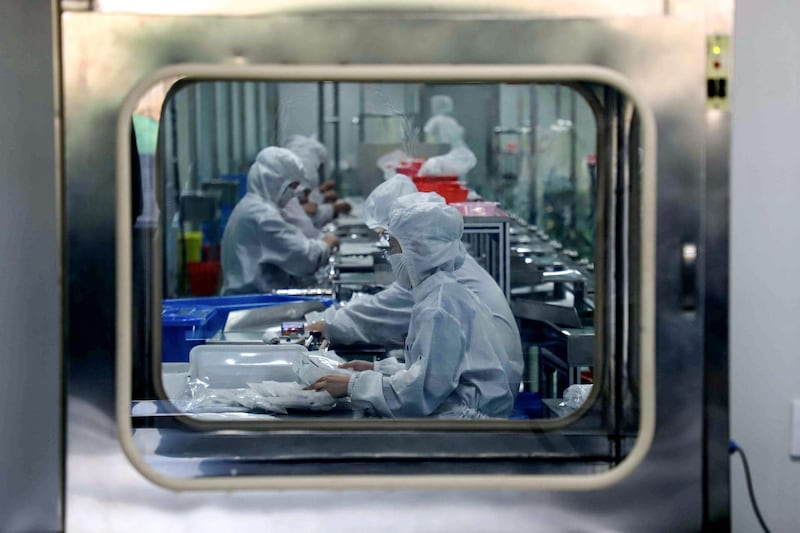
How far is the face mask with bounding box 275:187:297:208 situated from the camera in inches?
119

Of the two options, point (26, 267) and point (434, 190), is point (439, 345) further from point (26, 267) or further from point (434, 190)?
point (26, 267)

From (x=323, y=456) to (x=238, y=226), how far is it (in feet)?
5.84

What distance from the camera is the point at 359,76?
1.14 metres

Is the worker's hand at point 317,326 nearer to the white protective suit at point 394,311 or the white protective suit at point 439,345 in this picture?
the white protective suit at point 394,311

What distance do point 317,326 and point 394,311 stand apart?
0.15 metres

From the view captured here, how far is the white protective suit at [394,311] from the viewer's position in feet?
5.41

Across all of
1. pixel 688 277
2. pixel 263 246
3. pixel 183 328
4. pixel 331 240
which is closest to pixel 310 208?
pixel 331 240

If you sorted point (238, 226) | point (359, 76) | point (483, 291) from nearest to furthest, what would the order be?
1. point (359, 76)
2. point (483, 291)
3. point (238, 226)

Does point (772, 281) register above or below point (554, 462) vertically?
above

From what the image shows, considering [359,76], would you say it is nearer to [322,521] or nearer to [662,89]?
[662,89]

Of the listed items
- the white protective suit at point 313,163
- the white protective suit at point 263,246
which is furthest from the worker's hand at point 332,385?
the white protective suit at point 263,246

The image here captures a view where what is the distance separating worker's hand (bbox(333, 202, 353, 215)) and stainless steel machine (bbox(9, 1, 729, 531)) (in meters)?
2.31

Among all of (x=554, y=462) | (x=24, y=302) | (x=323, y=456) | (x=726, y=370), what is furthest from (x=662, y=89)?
(x=24, y=302)

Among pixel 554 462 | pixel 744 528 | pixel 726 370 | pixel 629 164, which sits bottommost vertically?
pixel 744 528
